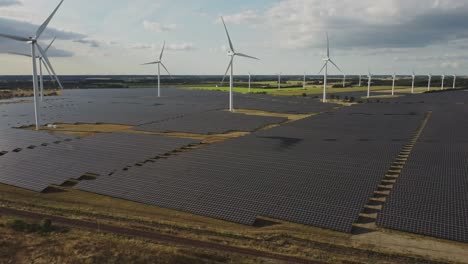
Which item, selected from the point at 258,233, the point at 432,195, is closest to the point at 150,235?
the point at 258,233

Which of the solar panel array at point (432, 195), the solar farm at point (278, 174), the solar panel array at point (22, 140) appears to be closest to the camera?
the solar panel array at point (432, 195)

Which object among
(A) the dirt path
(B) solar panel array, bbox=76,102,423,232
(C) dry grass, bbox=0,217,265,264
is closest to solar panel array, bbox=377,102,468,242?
(B) solar panel array, bbox=76,102,423,232

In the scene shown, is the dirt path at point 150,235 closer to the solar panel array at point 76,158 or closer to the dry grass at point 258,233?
the dry grass at point 258,233

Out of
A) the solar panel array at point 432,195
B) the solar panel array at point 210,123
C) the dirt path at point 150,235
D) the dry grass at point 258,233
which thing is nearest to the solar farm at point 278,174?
the solar panel array at point 432,195

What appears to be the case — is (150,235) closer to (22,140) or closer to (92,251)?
(92,251)

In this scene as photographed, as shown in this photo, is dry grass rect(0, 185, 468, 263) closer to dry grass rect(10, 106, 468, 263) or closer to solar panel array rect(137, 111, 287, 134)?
dry grass rect(10, 106, 468, 263)

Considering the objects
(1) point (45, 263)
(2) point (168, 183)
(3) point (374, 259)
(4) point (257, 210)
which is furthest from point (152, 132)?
(3) point (374, 259)
